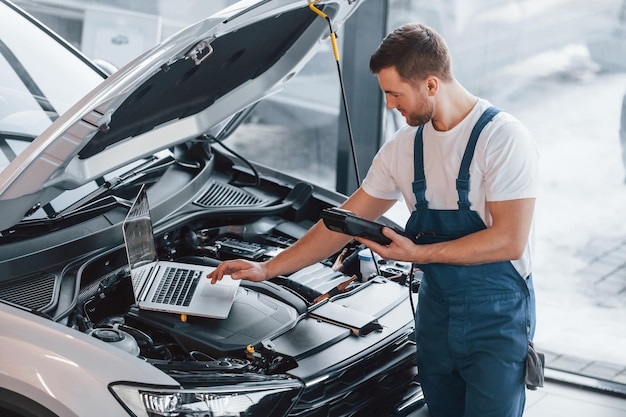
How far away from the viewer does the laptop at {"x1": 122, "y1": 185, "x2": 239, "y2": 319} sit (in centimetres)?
232

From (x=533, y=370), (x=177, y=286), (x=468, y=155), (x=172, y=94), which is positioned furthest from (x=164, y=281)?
(x=533, y=370)

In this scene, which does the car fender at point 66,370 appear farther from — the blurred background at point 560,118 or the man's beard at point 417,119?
the blurred background at point 560,118

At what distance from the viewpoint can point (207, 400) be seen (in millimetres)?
1943

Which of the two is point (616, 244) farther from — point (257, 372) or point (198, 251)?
point (257, 372)

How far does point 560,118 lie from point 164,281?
256cm

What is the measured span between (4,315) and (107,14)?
147 inches

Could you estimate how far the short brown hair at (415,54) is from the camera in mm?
2129

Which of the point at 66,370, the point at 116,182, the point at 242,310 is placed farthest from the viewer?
the point at 116,182

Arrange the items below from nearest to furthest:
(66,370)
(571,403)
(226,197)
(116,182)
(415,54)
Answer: (66,370)
(415,54)
(116,182)
(226,197)
(571,403)

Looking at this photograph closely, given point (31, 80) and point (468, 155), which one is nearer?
point (468, 155)

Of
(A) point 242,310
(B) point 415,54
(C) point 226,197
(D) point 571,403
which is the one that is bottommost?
(D) point 571,403

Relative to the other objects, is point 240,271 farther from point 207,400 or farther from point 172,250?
point 207,400

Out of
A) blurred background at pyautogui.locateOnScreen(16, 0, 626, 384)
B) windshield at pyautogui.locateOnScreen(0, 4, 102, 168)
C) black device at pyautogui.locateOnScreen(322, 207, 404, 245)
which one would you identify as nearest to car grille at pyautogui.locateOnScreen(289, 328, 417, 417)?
black device at pyautogui.locateOnScreen(322, 207, 404, 245)

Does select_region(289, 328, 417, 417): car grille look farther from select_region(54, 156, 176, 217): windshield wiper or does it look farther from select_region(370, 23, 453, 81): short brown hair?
select_region(54, 156, 176, 217): windshield wiper
